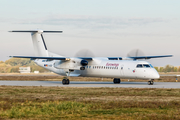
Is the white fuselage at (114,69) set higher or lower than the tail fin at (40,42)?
lower

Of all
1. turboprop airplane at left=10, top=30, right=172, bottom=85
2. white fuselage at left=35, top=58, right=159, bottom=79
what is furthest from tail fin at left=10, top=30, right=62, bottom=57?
white fuselage at left=35, top=58, right=159, bottom=79

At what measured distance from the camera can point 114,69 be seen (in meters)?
34.8

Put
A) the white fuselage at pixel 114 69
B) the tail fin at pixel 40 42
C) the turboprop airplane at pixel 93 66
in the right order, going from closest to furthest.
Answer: the white fuselage at pixel 114 69 → the turboprop airplane at pixel 93 66 → the tail fin at pixel 40 42

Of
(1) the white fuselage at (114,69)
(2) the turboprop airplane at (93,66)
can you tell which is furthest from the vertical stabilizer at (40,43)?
(1) the white fuselage at (114,69)

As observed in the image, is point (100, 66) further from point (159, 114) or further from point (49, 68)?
point (159, 114)

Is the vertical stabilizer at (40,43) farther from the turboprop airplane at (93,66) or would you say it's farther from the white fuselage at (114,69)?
the white fuselage at (114,69)

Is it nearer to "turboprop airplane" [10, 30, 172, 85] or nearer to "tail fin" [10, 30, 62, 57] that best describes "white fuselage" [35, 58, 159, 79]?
"turboprop airplane" [10, 30, 172, 85]

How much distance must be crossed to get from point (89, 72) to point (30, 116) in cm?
2519

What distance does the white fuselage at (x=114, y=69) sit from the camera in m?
32.5

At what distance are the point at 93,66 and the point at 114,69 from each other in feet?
11.6

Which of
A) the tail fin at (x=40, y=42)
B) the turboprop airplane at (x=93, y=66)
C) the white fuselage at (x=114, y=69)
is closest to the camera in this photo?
the white fuselage at (x=114, y=69)

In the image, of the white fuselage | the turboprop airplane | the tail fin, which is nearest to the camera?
the white fuselage

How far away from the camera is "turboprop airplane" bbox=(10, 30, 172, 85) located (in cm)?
3288

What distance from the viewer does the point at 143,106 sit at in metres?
15.3
